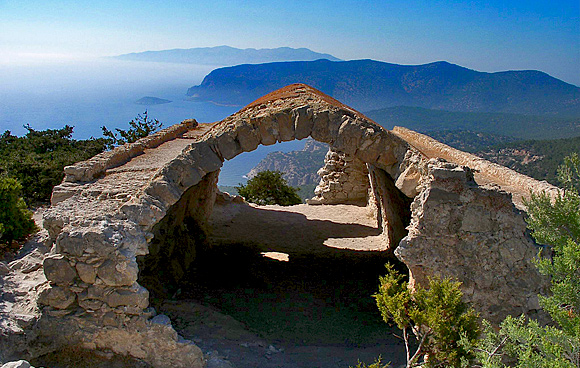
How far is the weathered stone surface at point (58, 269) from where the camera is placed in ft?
18.8

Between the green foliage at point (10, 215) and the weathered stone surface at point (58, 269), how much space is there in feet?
12.1

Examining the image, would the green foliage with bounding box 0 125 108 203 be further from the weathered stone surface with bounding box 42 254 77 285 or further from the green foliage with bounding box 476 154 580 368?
the green foliage with bounding box 476 154 580 368

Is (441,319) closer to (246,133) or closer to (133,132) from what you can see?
(246,133)

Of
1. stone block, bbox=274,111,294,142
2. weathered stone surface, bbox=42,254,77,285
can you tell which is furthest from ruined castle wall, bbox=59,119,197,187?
stone block, bbox=274,111,294,142

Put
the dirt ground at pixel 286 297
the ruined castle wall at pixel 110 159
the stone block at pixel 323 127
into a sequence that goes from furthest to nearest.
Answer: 1. the ruined castle wall at pixel 110 159
2. the stone block at pixel 323 127
3. the dirt ground at pixel 286 297

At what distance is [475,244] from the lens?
6070 millimetres

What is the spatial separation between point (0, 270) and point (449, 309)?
283 inches

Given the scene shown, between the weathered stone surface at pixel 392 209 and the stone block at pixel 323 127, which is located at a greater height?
the stone block at pixel 323 127

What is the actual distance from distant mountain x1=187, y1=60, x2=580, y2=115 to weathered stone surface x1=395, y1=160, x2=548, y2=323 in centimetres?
16432

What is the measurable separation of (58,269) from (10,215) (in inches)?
170

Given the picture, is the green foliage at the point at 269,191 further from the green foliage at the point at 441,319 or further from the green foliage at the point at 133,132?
the green foliage at the point at 441,319

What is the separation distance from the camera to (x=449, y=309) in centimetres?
496

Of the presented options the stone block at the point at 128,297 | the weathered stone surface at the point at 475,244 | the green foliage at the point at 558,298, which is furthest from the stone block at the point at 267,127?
the green foliage at the point at 558,298

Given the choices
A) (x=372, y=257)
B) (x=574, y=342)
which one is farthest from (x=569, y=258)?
(x=372, y=257)
